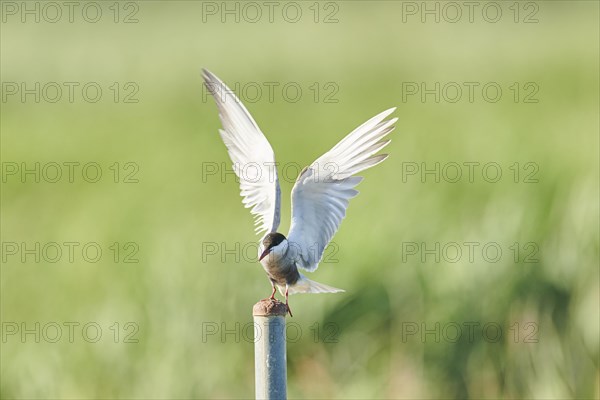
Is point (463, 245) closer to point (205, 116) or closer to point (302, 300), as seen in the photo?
point (302, 300)

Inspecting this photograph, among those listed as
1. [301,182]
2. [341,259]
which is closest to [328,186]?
[301,182]

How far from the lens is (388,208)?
356 cm

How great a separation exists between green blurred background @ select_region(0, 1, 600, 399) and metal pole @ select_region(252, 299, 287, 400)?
166 centimetres

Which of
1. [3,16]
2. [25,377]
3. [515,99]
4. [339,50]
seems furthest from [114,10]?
[25,377]

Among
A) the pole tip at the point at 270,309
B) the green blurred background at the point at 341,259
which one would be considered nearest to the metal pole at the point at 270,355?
the pole tip at the point at 270,309

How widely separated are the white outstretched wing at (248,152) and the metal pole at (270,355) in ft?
1.34

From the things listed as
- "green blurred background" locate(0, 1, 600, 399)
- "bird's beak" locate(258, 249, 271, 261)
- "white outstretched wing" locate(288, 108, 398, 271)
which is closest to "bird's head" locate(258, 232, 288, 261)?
"bird's beak" locate(258, 249, 271, 261)

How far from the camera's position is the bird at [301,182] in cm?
191

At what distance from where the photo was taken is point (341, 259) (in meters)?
3.36

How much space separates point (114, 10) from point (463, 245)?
17.7 ft

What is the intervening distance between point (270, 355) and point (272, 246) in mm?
273

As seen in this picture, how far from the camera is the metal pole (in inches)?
60.4

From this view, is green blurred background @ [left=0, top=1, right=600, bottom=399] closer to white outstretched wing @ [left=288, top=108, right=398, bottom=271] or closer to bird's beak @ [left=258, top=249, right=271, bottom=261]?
white outstretched wing @ [left=288, top=108, right=398, bottom=271]

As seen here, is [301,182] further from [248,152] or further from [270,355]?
[270,355]
